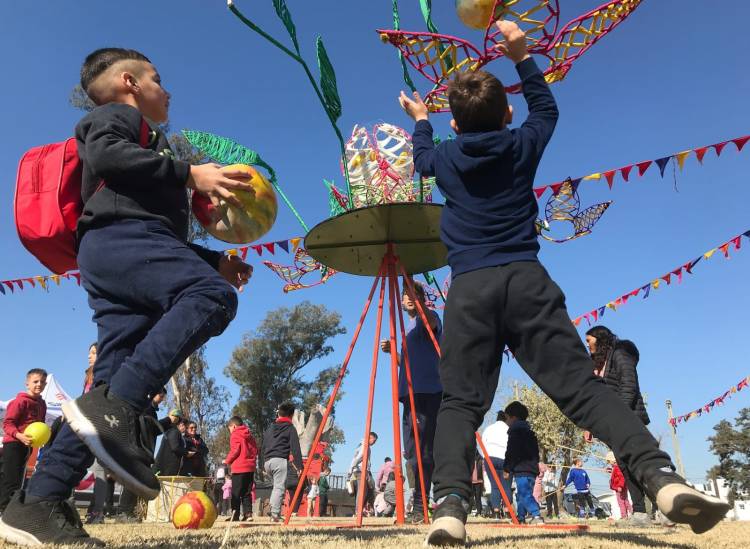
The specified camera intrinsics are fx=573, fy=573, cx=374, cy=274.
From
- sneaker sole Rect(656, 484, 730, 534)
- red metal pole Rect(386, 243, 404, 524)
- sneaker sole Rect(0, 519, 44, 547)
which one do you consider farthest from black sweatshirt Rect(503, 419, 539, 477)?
sneaker sole Rect(0, 519, 44, 547)

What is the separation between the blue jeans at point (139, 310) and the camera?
1782 mm

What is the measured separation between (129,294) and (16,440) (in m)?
5.20

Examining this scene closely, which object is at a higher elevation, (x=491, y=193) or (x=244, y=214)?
(x=491, y=193)

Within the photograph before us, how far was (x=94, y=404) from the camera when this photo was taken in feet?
5.35

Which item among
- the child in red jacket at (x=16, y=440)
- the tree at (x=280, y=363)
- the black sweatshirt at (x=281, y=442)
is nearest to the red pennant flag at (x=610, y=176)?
the black sweatshirt at (x=281, y=442)

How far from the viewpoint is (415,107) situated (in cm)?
294

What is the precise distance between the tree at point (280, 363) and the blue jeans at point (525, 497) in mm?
24105

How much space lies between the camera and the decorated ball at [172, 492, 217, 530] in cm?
445

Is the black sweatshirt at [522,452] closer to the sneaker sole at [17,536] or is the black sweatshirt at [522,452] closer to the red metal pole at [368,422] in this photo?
the red metal pole at [368,422]

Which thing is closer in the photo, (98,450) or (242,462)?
(98,450)

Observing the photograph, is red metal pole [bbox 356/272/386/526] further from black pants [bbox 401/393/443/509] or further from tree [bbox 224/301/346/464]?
tree [bbox 224/301/346/464]

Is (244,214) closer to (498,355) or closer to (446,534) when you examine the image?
(498,355)

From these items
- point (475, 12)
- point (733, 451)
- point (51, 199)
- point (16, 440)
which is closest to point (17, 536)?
point (51, 199)

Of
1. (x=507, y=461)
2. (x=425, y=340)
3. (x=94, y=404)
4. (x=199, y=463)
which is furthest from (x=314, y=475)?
(x=94, y=404)
